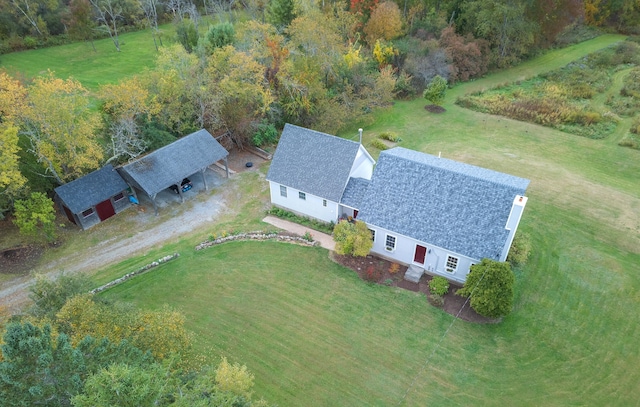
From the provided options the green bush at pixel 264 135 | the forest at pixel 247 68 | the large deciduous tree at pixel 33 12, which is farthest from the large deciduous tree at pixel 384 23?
the large deciduous tree at pixel 33 12

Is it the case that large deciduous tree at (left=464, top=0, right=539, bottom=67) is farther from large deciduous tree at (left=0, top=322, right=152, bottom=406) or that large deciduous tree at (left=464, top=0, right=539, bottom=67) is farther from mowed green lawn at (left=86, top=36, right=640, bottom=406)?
large deciduous tree at (left=0, top=322, right=152, bottom=406)

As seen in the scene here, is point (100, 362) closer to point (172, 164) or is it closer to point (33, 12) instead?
point (172, 164)

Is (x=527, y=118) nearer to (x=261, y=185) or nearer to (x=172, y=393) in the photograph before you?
(x=261, y=185)

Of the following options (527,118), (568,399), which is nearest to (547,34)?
(527,118)

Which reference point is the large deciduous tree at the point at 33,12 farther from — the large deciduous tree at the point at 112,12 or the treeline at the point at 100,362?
the treeline at the point at 100,362

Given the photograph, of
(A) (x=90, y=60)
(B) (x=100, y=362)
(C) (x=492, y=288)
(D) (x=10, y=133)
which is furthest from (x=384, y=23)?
(B) (x=100, y=362)

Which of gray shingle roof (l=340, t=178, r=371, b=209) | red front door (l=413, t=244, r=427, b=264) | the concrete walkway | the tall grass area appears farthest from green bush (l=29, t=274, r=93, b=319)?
the tall grass area
